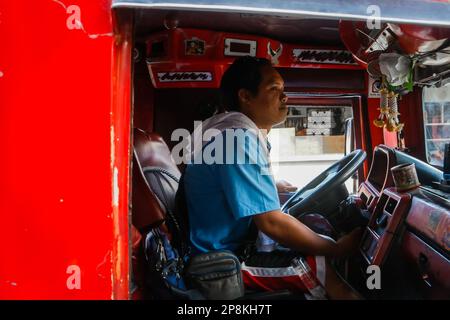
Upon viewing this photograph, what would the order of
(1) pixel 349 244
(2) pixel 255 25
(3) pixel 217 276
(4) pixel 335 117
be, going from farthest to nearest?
(4) pixel 335 117 < (2) pixel 255 25 < (1) pixel 349 244 < (3) pixel 217 276

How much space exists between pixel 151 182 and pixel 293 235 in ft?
2.31

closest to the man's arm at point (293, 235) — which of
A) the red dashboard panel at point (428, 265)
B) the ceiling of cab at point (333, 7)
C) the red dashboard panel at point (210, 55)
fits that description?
the red dashboard panel at point (428, 265)

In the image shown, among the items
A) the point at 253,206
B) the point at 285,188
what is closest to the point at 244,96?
the point at 253,206

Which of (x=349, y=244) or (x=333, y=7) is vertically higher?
(x=333, y=7)

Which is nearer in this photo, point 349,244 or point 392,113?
point 349,244

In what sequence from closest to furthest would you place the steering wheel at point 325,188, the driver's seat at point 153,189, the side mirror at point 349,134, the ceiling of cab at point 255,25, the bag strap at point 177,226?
1. the driver's seat at point 153,189
2. the bag strap at point 177,226
3. the steering wheel at point 325,188
4. the ceiling of cab at point 255,25
5. the side mirror at point 349,134

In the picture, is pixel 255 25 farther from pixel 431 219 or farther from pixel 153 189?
pixel 431 219

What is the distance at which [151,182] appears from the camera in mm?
1746

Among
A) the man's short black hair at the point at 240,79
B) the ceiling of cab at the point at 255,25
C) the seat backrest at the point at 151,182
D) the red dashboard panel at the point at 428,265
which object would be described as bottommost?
the red dashboard panel at the point at 428,265

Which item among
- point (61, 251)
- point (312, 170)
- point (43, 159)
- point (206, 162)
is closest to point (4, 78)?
point (43, 159)

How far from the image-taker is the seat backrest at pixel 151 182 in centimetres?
145

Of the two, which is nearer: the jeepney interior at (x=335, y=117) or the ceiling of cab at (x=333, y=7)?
the ceiling of cab at (x=333, y=7)

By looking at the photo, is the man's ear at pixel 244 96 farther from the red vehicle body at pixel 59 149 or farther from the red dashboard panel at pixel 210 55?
the red dashboard panel at pixel 210 55

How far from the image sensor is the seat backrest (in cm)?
145
